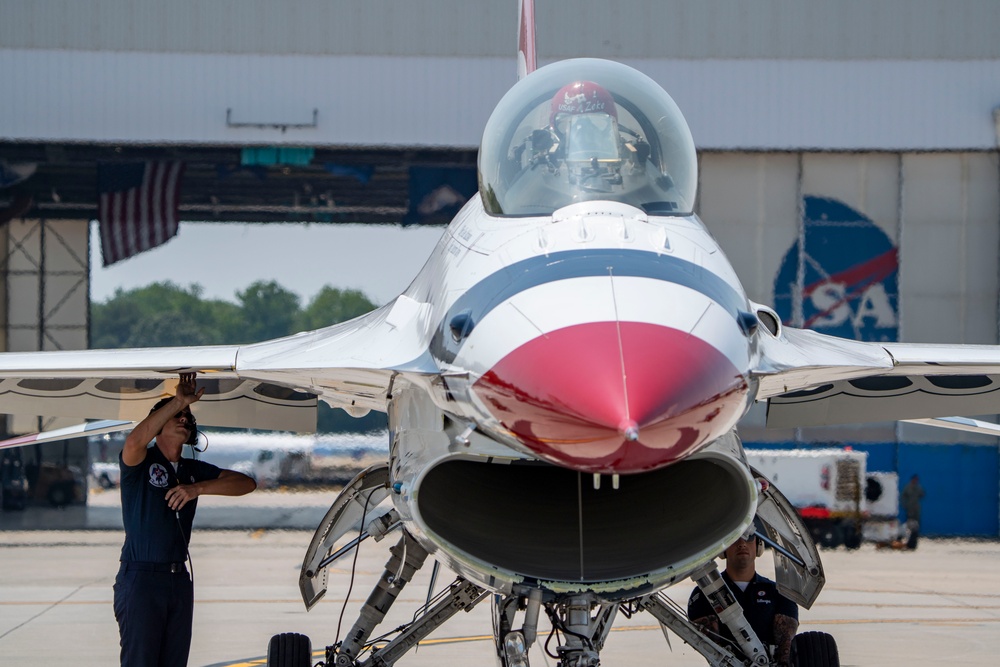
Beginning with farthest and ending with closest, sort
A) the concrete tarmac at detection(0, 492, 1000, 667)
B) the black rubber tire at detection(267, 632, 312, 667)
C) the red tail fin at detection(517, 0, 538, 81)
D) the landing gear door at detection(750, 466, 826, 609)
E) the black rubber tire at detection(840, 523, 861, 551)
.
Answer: the black rubber tire at detection(840, 523, 861, 551)
the concrete tarmac at detection(0, 492, 1000, 667)
the red tail fin at detection(517, 0, 538, 81)
the black rubber tire at detection(267, 632, 312, 667)
the landing gear door at detection(750, 466, 826, 609)

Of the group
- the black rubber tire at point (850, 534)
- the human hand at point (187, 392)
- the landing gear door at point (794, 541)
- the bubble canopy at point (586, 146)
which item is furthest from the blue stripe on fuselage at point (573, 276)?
the black rubber tire at point (850, 534)

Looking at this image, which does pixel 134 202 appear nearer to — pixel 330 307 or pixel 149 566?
pixel 149 566

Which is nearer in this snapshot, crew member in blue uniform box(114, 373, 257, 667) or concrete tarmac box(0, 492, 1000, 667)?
crew member in blue uniform box(114, 373, 257, 667)

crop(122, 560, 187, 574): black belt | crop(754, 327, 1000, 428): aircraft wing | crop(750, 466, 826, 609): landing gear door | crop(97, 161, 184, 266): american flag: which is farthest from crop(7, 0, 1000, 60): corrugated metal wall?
crop(122, 560, 187, 574): black belt

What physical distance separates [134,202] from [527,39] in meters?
16.1

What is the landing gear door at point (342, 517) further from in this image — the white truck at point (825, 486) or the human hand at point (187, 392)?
the white truck at point (825, 486)

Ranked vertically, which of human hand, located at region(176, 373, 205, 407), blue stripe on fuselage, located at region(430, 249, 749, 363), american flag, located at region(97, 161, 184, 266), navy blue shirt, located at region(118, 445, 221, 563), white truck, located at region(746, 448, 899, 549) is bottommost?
white truck, located at region(746, 448, 899, 549)

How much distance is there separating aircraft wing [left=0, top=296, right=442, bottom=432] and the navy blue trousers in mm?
1016

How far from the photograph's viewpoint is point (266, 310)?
219ft

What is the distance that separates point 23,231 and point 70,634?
19.6 meters

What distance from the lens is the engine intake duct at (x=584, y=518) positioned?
448 cm

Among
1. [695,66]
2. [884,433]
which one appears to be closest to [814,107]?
[695,66]

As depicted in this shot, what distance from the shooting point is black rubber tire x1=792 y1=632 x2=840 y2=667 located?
6871 mm

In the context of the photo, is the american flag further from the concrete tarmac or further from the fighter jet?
the fighter jet
